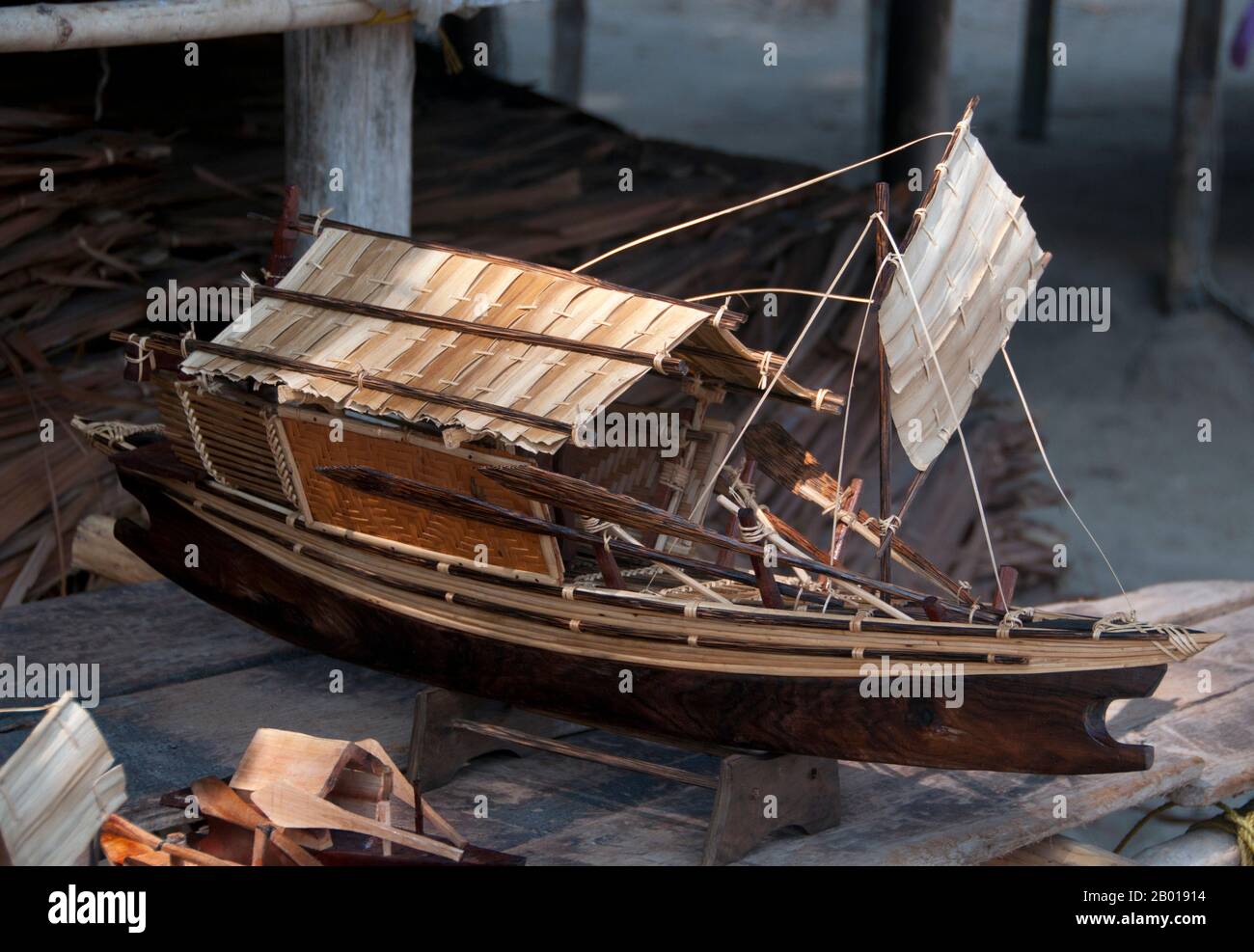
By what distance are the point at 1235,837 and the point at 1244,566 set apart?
5246mm

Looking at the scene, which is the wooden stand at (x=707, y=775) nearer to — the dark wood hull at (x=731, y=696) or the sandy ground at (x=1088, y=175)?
the dark wood hull at (x=731, y=696)

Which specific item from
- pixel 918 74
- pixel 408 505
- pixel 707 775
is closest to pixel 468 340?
pixel 408 505

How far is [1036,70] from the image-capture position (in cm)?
1537

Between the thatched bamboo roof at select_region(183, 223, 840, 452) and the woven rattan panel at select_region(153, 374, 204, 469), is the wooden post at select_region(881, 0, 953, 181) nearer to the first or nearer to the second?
the thatched bamboo roof at select_region(183, 223, 840, 452)

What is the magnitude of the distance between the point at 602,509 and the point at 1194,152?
30.1ft

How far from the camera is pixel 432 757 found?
12.4 feet

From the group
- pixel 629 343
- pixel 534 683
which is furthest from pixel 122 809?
pixel 629 343

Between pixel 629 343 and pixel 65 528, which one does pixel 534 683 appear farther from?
pixel 65 528

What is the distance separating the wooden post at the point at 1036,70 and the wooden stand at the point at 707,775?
12909 mm

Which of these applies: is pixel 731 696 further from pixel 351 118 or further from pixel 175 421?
pixel 351 118

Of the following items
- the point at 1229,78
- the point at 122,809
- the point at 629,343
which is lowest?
the point at 122,809

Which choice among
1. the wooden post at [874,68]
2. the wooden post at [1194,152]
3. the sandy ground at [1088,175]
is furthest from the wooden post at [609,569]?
the wooden post at [874,68]

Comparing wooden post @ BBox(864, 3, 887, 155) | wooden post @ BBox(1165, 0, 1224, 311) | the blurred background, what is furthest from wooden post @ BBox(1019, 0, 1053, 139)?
wooden post @ BBox(1165, 0, 1224, 311)

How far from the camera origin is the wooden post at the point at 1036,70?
15.3m
